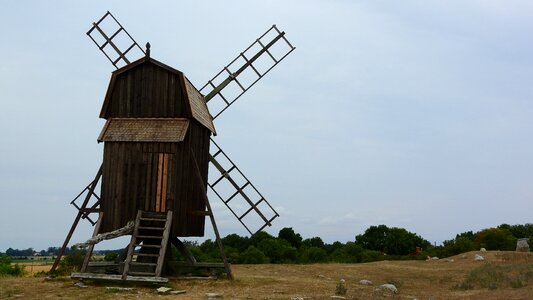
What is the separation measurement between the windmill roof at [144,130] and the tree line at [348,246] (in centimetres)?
1127

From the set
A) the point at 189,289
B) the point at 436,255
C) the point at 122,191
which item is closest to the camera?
the point at 189,289

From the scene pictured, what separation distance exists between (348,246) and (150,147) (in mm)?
23841

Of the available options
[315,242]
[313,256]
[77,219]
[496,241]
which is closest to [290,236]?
[315,242]

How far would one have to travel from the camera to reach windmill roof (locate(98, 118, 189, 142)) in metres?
18.6

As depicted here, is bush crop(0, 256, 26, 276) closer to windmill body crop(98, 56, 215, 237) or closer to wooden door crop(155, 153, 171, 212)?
windmill body crop(98, 56, 215, 237)

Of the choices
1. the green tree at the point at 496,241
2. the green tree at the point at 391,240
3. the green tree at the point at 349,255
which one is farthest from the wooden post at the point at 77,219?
the green tree at the point at 391,240

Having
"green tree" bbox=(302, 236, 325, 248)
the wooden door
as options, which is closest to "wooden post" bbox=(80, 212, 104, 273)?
the wooden door

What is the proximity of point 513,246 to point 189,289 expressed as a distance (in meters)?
31.3

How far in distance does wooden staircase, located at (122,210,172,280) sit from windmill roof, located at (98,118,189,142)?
7.89 feet

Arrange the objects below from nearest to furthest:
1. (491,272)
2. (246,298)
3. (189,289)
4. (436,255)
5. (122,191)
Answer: (246,298), (189,289), (122,191), (491,272), (436,255)

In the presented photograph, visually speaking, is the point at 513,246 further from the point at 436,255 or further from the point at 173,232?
the point at 173,232

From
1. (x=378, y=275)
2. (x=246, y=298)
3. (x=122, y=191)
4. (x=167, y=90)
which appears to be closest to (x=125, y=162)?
(x=122, y=191)

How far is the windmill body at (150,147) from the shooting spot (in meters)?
18.5

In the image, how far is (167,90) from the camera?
1933 cm
